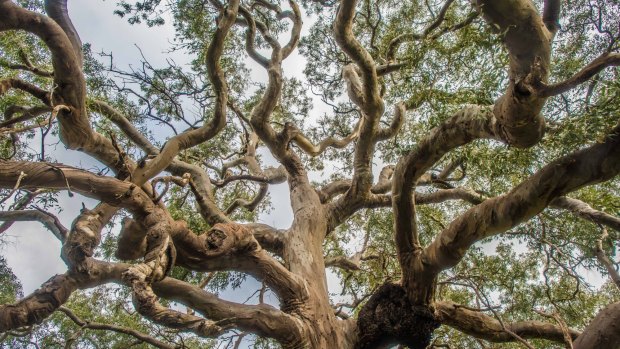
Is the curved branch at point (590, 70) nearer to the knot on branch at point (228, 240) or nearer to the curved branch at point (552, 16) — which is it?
the curved branch at point (552, 16)

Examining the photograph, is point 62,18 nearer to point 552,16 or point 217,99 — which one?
point 217,99

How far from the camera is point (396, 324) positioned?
4.96 m

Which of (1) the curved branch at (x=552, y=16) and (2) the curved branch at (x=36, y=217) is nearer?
(1) the curved branch at (x=552, y=16)

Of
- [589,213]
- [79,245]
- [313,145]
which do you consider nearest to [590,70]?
[589,213]

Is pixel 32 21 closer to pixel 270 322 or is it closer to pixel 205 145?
pixel 270 322

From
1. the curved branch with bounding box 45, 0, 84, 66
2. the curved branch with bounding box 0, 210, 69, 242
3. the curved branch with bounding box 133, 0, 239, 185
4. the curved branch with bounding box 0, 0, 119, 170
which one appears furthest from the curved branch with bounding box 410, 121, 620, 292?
the curved branch with bounding box 45, 0, 84, 66

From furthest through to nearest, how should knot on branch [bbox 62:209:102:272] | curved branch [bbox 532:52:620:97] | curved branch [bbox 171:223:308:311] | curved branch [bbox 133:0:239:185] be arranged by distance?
curved branch [bbox 133:0:239:185]
curved branch [bbox 171:223:308:311]
knot on branch [bbox 62:209:102:272]
curved branch [bbox 532:52:620:97]

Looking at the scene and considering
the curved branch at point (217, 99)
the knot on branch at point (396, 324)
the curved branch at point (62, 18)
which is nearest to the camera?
the curved branch at point (62, 18)

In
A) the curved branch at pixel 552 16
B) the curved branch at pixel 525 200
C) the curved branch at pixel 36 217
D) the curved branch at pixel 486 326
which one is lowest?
the curved branch at pixel 486 326

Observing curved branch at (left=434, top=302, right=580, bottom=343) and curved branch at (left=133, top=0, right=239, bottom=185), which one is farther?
curved branch at (left=133, top=0, right=239, bottom=185)

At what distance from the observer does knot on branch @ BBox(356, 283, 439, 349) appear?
195 inches

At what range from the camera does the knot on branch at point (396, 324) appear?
4.95m

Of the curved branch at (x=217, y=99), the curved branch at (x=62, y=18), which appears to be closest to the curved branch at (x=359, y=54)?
the curved branch at (x=217, y=99)

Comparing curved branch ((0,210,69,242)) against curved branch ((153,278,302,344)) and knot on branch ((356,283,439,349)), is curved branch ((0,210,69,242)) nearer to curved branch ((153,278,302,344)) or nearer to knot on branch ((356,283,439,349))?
curved branch ((153,278,302,344))
